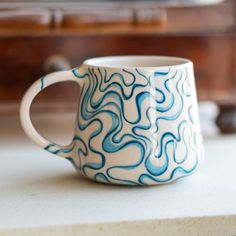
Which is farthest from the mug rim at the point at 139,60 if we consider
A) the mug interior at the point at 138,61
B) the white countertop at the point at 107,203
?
the white countertop at the point at 107,203

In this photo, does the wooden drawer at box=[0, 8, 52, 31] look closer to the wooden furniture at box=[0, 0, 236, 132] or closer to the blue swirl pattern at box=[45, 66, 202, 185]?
the wooden furniture at box=[0, 0, 236, 132]

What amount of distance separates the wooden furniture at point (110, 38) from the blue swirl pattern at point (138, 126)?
175 mm

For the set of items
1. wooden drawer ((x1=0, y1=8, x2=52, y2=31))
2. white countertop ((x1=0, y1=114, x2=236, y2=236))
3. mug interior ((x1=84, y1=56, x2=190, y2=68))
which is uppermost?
wooden drawer ((x1=0, y1=8, x2=52, y2=31))

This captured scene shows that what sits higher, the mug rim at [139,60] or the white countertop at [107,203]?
the mug rim at [139,60]

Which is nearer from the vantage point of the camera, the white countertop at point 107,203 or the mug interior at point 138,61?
the white countertop at point 107,203

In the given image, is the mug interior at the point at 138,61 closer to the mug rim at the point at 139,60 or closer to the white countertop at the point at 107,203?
the mug rim at the point at 139,60

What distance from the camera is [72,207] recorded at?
1.45ft

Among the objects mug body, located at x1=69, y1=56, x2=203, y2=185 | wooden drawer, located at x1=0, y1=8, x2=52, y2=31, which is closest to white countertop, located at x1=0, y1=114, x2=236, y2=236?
mug body, located at x1=69, y1=56, x2=203, y2=185

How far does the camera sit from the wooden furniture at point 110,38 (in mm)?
633

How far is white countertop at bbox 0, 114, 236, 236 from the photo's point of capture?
0.41 metres

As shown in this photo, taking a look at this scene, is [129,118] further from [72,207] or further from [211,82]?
[211,82]

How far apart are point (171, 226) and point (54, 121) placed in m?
0.44

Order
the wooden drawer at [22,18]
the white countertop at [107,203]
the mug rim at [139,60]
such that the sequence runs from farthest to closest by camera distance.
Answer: the wooden drawer at [22,18]
the mug rim at [139,60]
the white countertop at [107,203]

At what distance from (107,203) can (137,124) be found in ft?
0.23
